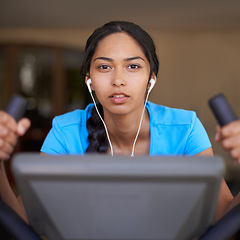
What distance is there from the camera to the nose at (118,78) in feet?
3.47

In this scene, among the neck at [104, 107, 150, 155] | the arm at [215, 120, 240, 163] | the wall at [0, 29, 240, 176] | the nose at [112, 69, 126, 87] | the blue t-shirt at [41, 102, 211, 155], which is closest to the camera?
the arm at [215, 120, 240, 163]

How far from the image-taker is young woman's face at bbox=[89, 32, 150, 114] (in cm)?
108

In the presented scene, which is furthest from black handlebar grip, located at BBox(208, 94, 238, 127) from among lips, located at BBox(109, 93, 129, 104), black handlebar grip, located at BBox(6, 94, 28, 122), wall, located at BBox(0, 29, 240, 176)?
wall, located at BBox(0, 29, 240, 176)

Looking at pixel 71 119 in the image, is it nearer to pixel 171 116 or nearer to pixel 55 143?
pixel 55 143

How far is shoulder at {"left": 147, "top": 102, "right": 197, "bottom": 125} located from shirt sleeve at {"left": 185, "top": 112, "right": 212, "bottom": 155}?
28 mm

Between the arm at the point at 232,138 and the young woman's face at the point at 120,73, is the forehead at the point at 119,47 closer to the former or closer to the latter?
the young woman's face at the point at 120,73

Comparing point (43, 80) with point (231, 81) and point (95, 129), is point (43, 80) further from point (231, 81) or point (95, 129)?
point (95, 129)

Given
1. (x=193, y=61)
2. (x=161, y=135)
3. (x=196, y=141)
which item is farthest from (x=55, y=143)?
(x=193, y=61)

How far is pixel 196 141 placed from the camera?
1171mm

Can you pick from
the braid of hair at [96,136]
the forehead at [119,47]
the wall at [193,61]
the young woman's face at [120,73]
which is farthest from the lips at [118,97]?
the wall at [193,61]

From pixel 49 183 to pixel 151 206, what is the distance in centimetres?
18

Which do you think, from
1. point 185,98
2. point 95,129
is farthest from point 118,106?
point 185,98

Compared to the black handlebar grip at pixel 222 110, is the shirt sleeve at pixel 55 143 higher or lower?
lower

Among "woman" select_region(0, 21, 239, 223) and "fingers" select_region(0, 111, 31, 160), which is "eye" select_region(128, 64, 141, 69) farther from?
"fingers" select_region(0, 111, 31, 160)
